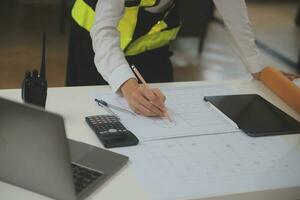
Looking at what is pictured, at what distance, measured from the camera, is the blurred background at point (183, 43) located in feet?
12.0

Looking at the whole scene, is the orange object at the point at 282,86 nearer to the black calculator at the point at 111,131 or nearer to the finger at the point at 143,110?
the finger at the point at 143,110

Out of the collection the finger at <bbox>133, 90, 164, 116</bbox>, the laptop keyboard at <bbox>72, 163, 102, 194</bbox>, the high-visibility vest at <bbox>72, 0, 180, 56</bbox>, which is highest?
the high-visibility vest at <bbox>72, 0, 180, 56</bbox>

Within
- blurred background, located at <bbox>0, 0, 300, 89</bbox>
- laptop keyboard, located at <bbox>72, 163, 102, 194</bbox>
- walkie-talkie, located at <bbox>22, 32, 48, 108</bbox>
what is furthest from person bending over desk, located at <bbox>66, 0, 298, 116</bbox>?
blurred background, located at <bbox>0, 0, 300, 89</bbox>

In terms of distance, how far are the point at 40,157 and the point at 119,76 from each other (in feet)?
1.81

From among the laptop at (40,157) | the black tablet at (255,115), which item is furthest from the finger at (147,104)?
the laptop at (40,157)

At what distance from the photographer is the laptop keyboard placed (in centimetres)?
100

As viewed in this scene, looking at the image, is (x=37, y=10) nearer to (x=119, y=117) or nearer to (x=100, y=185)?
(x=119, y=117)

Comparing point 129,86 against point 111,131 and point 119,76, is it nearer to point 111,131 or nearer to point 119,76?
point 119,76

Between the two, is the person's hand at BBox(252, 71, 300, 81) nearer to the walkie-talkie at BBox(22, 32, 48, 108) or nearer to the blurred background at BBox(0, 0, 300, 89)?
the walkie-talkie at BBox(22, 32, 48, 108)

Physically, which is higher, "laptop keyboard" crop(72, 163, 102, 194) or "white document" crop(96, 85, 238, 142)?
"laptop keyboard" crop(72, 163, 102, 194)

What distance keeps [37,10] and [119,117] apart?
3.85m

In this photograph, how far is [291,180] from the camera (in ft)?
3.71

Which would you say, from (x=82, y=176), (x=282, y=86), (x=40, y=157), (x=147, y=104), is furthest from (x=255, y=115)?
(x=40, y=157)

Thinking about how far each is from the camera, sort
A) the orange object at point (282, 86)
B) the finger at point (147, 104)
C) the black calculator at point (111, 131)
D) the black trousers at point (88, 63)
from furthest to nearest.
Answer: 1. the black trousers at point (88, 63)
2. the orange object at point (282, 86)
3. the finger at point (147, 104)
4. the black calculator at point (111, 131)
